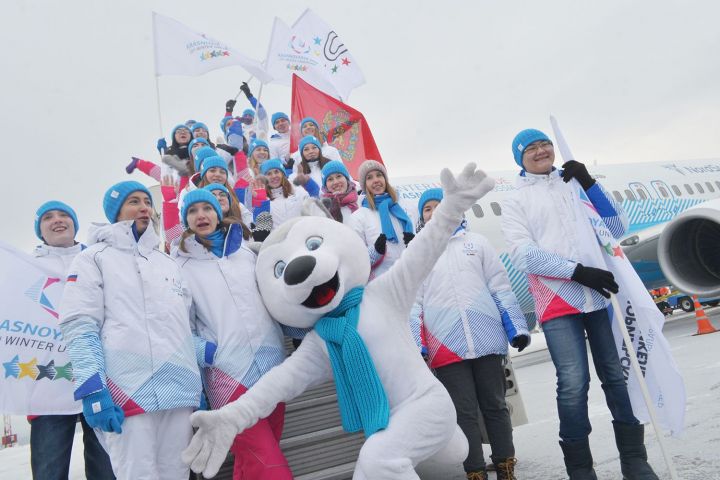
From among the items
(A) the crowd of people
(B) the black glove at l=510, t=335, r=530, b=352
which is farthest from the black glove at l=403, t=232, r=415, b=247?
(B) the black glove at l=510, t=335, r=530, b=352

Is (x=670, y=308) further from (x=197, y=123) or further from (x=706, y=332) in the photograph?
(x=197, y=123)

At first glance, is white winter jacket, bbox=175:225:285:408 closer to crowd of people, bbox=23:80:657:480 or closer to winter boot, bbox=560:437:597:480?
crowd of people, bbox=23:80:657:480

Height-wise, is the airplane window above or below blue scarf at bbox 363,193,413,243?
above

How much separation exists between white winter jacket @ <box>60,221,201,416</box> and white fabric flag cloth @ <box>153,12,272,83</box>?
228 inches

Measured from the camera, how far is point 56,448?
307 cm

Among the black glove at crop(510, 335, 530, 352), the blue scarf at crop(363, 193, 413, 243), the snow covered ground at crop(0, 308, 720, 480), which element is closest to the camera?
the snow covered ground at crop(0, 308, 720, 480)

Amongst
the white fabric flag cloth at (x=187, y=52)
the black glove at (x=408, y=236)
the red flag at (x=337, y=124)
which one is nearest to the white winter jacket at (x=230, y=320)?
the black glove at (x=408, y=236)

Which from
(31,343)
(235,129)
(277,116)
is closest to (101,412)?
(31,343)

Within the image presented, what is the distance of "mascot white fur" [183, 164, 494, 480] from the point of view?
2217mm

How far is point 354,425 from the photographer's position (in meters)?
2.39

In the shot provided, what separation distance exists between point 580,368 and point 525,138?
1.26 m

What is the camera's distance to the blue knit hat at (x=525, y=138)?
10.4ft

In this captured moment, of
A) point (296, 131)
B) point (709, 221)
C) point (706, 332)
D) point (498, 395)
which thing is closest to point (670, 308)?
point (706, 332)

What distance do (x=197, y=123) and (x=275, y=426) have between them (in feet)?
13.8
